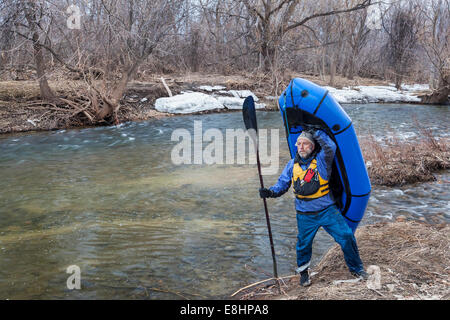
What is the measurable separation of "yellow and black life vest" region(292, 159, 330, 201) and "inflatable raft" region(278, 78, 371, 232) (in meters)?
0.27

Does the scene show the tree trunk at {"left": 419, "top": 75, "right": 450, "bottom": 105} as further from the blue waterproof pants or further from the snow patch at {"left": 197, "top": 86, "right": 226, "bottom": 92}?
the blue waterproof pants

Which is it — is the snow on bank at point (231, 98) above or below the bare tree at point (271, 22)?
below

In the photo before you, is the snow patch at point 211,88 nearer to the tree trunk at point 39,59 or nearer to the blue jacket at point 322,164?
the tree trunk at point 39,59

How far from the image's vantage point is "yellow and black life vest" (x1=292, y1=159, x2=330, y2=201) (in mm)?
3480

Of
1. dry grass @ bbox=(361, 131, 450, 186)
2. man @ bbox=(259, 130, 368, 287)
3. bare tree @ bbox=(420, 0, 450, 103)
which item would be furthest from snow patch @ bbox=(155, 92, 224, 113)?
man @ bbox=(259, 130, 368, 287)

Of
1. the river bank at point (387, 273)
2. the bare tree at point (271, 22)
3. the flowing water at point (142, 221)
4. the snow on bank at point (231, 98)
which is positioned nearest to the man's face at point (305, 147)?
the river bank at point (387, 273)

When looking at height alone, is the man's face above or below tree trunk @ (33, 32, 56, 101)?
below

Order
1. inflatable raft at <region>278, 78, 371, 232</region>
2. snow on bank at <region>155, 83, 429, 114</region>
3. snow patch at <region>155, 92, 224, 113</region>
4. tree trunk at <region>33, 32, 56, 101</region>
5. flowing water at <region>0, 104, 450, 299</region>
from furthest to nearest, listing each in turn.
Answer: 1. snow on bank at <region>155, 83, 429, 114</region>
2. snow patch at <region>155, 92, 224, 113</region>
3. tree trunk at <region>33, 32, 56, 101</region>
4. flowing water at <region>0, 104, 450, 299</region>
5. inflatable raft at <region>278, 78, 371, 232</region>

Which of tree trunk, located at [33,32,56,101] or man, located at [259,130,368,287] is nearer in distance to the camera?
man, located at [259,130,368,287]

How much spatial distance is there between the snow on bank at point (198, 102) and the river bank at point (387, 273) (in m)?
13.3

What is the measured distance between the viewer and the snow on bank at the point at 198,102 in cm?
1727

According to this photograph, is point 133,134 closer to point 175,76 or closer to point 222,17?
point 175,76

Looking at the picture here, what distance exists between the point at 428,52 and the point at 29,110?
18.2 meters
